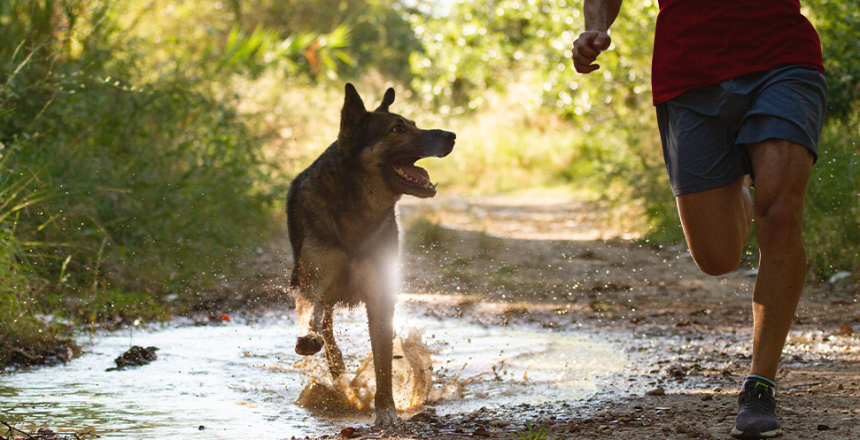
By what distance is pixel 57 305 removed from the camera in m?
5.29

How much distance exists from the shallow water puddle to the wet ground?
2cm

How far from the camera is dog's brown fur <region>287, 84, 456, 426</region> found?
145 inches

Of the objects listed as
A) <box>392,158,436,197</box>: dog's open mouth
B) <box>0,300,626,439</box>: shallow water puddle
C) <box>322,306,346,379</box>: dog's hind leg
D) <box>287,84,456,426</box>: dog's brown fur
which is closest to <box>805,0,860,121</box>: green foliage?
<box>0,300,626,439</box>: shallow water puddle

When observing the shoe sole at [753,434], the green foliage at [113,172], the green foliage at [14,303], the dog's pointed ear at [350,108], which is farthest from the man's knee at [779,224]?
the green foliage at [113,172]

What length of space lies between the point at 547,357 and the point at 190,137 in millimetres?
5721

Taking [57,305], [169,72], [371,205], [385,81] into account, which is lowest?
[57,305]

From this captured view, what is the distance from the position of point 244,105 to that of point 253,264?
4096mm

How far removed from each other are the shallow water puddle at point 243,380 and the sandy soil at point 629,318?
0.28m

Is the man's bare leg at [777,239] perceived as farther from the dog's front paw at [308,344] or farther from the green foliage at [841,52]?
the green foliage at [841,52]

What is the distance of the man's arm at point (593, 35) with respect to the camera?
321 cm

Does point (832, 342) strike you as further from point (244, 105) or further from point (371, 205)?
point (244, 105)

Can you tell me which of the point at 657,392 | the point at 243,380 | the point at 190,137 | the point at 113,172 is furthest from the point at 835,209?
the point at 190,137

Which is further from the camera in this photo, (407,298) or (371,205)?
(407,298)

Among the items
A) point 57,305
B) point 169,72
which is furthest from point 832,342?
point 169,72
